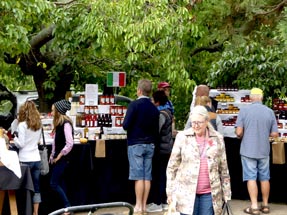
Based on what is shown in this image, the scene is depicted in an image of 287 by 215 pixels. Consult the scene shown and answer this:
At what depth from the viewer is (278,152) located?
34.0 feet

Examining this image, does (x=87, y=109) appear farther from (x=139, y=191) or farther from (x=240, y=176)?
(x=240, y=176)

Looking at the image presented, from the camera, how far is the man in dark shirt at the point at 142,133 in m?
9.50

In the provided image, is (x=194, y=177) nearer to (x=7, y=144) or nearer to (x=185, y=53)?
(x=7, y=144)

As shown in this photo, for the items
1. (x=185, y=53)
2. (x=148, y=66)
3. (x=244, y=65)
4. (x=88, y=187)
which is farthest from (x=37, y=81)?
(x=88, y=187)

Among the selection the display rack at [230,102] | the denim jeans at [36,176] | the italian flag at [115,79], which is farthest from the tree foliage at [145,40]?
the denim jeans at [36,176]

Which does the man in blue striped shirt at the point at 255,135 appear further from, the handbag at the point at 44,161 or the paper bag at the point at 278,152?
the handbag at the point at 44,161

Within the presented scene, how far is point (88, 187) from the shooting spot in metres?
10.4

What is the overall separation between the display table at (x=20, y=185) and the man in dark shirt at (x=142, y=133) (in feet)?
4.96

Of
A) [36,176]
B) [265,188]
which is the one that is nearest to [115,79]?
[36,176]

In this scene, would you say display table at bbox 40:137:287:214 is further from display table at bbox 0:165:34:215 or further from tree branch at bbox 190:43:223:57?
tree branch at bbox 190:43:223:57

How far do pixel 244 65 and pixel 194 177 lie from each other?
7712 millimetres

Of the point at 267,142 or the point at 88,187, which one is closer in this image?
the point at 267,142

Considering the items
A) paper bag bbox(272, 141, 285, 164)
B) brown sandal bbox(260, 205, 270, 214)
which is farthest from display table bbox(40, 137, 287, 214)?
brown sandal bbox(260, 205, 270, 214)

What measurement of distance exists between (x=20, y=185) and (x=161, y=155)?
7.68 feet
